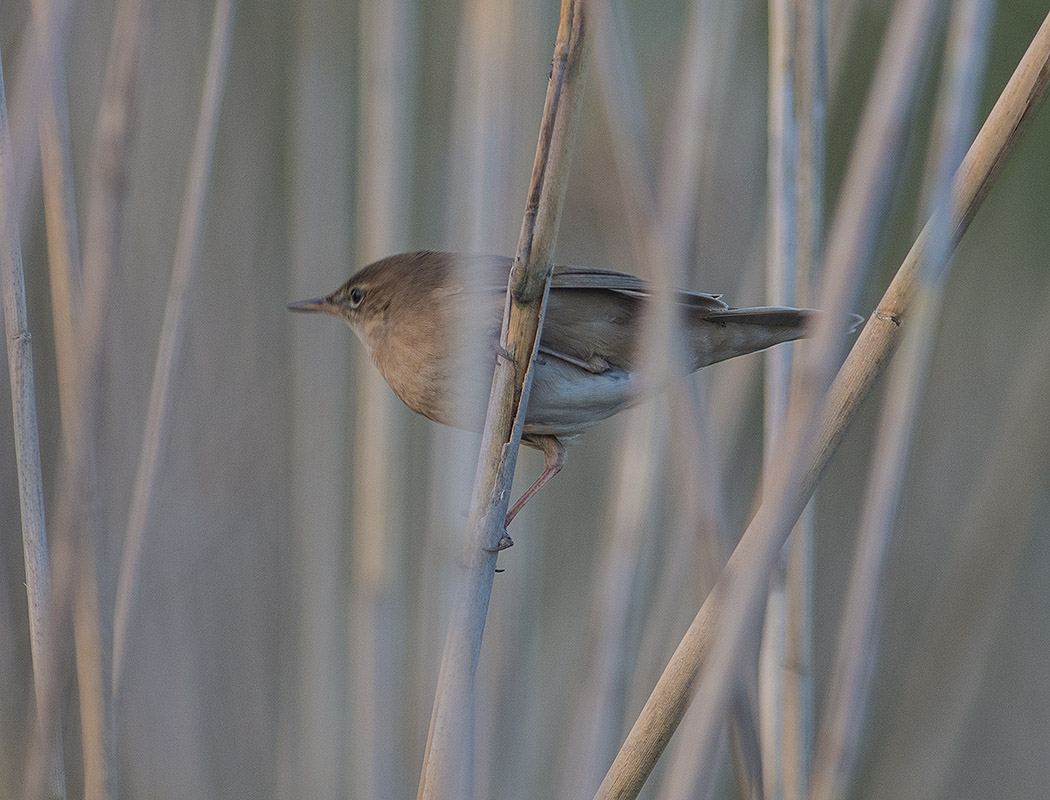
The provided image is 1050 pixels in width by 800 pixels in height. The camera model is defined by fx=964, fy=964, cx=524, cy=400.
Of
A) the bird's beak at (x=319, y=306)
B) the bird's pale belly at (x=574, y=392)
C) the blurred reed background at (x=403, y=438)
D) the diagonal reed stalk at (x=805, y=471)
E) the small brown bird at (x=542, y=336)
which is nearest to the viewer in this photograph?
the diagonal reed stalk at (x=805, y=471)

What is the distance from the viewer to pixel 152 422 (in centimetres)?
162

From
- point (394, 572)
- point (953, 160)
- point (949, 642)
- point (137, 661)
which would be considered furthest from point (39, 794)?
point (949, 642)

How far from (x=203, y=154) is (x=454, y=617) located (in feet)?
3.04

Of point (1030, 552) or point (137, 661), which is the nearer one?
point (137, 661)

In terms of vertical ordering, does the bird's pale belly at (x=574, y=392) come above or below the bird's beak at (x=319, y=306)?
below

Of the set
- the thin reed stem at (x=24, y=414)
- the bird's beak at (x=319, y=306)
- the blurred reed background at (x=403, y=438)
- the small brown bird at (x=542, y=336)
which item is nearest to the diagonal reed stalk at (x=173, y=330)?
the blurred reed background at (x=403, y=438)

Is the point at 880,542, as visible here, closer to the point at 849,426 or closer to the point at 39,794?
the point at 849,426

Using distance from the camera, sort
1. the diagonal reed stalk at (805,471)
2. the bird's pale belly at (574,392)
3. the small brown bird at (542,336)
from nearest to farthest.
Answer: the diagonal reed stalk at (805,471)
the small brown bird at (542,336)
the bird's pale belly at (574,392)

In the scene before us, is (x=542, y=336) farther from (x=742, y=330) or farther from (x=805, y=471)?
(x=805, y=471)

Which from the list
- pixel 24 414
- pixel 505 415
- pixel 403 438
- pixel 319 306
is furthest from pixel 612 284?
pixel 24 414

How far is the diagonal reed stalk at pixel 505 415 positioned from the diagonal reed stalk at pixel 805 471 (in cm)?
21

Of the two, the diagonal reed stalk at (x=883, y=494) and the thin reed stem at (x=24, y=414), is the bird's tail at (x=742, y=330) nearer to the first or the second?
the diagonal reed stalk at (x=883, y=494)

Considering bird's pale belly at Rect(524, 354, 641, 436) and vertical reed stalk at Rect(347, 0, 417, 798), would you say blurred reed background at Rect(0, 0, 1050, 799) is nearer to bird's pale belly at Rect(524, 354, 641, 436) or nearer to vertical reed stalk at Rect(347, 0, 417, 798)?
vertical reed stalk at Rect(347, 0, 417, 798)

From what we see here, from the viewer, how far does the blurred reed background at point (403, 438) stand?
1471 mm
